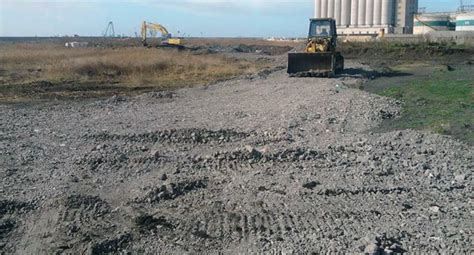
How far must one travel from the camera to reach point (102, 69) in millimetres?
33844

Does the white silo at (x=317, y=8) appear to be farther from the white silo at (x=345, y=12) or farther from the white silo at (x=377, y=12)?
the white silo at (x=377, y=12)

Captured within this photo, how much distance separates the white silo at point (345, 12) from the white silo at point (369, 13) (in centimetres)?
337

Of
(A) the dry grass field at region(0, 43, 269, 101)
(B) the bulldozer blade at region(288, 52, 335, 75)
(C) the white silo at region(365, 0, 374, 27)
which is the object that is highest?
(C) the white silo at region(365, 0, 374, 27)

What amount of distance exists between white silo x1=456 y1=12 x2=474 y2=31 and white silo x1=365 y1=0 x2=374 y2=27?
1692 centimetres

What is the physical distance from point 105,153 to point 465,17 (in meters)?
62.2

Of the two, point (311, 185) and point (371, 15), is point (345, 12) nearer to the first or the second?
point (371, 15)

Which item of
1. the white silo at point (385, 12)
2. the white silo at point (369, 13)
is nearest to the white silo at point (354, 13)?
the white silo at point (369, 13)

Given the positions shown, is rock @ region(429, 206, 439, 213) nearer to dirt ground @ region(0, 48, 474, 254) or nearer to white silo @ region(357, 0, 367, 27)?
dirt ground @ region(0, 48, 474, 254)

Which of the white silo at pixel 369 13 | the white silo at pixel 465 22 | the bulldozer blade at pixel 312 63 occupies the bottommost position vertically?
the bulldozer blade at pixel 312 63

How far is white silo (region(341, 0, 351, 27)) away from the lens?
8462 cm

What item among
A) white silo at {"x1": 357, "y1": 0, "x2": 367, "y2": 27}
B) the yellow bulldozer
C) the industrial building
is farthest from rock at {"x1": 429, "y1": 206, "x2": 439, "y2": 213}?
white silo at {"x1": 357, "y1": 0, "x2": 367, "y2": 27}

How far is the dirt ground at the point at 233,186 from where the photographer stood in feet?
21.3

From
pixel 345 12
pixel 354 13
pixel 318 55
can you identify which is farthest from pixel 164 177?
pixel 345 12

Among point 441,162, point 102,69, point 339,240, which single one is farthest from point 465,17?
point 339,240
